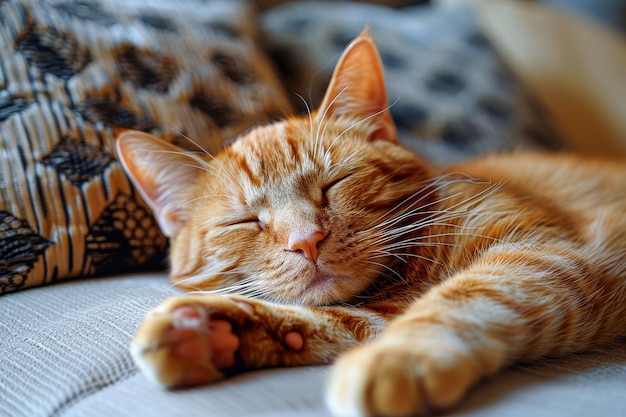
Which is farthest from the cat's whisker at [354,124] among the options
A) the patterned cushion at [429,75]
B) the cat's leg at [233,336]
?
the patterned cushion at [429,75]

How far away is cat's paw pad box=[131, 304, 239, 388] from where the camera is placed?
71 centimetres

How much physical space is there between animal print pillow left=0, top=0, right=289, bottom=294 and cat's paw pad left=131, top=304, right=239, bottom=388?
538mm

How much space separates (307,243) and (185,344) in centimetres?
31

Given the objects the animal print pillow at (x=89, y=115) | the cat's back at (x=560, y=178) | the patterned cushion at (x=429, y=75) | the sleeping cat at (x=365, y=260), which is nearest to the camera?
the sleeping cat at (x=365, y=260)

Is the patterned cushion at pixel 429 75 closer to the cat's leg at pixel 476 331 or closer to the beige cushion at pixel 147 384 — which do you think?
the cat's leg at pixel 476 331

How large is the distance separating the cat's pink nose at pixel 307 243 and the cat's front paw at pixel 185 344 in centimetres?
22

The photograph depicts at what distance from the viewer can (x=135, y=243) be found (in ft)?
4.26

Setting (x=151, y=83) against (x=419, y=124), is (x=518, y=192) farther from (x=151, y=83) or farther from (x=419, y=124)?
(x=151, y=83)

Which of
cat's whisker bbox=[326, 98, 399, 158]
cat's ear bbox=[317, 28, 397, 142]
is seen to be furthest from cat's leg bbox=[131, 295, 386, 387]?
cat's ear bbox=[317, 28, 397, 142]

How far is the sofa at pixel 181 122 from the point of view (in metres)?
0.74

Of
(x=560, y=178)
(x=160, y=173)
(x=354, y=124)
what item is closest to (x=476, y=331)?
(x=354, y=124)

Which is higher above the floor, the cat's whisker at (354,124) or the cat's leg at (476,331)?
the cat's whisker at (354,124)

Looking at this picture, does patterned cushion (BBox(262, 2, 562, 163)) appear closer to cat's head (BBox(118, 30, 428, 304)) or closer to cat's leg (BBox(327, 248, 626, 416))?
cat's head (BBox(118, 30, 428, 304))

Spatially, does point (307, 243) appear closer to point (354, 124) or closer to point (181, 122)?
point (354, 124)
